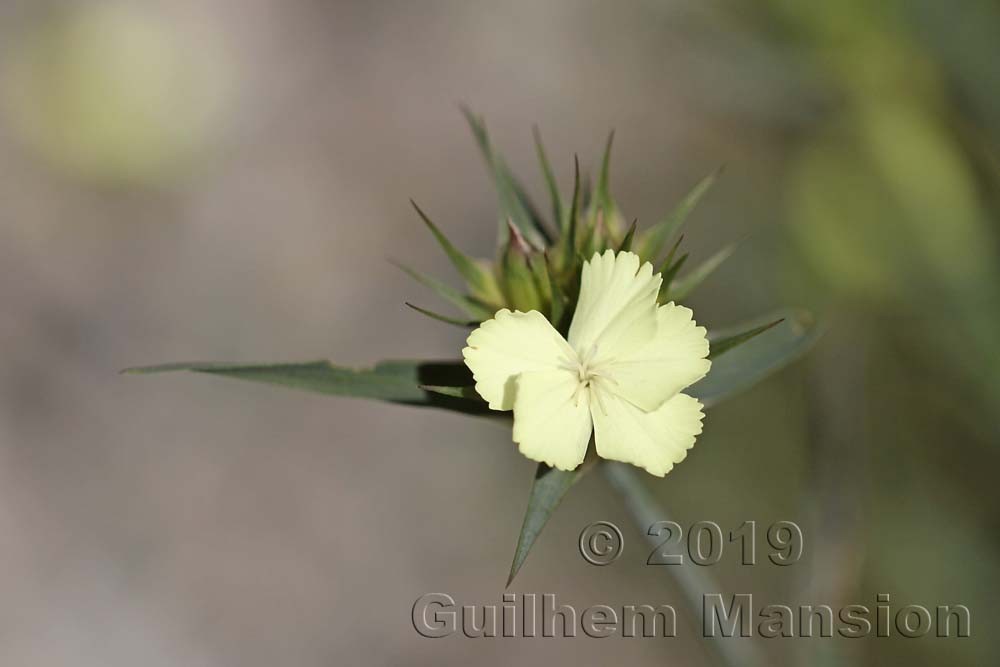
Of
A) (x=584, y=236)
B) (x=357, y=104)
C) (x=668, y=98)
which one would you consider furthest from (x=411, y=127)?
(x=584, y=236)

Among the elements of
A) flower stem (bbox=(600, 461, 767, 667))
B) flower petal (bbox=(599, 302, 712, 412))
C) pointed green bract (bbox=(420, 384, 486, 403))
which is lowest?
flower stem (bbox=(600, 461, 767, 667))

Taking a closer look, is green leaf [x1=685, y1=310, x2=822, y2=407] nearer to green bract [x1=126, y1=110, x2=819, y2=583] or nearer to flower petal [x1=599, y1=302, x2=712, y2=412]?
green bract [x1=126, y1=110, x2=819, y2=583]

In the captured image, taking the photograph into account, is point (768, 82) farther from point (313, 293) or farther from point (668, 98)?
point (313, 293)

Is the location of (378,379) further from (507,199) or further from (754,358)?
(754,358)

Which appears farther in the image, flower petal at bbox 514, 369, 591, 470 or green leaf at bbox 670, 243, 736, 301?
green leaf at bbox 670, 243, 736, 301

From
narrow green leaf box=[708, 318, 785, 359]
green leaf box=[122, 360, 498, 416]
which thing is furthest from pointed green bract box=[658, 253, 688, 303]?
green leaf box=[122, 360, 498, 416]
